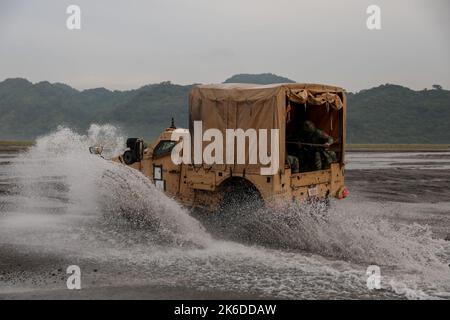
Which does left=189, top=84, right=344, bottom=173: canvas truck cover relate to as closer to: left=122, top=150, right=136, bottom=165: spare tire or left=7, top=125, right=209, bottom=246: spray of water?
left=7, top=125, right=209, bottom=246: spray of water

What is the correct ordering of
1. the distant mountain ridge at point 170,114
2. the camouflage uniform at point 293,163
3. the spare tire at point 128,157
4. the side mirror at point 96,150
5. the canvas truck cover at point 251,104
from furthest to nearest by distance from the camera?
A: the distant mountain ridge at point 170,114 → the side mirror at point 96,150 → the spare tire at point 128,157 → the camouflage uniform at point 293,163 → the canvas truck cover at point 251,104

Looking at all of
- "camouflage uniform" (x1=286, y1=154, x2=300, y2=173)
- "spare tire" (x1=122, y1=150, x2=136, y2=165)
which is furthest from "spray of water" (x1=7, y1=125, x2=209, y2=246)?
"camouflage uniform" (x1=286, y1=154, x2=300, y2=173)

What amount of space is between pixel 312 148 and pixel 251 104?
2.05 meters

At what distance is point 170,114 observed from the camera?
11531 centimetres

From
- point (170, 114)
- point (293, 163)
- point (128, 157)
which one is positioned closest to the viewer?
point (293, 163)

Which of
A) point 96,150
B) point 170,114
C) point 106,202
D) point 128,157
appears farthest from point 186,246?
point 170,114

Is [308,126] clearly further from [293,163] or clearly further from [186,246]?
[186,246]

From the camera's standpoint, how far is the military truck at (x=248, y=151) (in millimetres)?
9109

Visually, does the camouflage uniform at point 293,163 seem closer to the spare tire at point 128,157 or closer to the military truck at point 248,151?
the military truck at point 248,151

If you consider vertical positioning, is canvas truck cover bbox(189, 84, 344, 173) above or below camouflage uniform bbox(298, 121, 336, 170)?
above

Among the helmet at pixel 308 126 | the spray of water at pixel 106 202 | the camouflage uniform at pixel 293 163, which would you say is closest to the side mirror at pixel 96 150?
the spray of water at pixel 106 202

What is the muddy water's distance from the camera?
669 cm

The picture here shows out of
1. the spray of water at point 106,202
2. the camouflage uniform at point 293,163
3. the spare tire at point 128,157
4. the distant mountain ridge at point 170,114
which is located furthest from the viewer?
the distant mountain ridge at point 170,114
